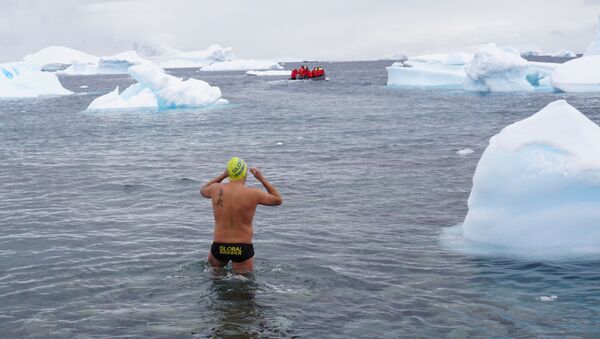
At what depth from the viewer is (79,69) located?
147 meters

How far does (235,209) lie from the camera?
8227mm

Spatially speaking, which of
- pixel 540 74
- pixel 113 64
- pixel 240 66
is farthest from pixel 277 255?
pixel 240 66

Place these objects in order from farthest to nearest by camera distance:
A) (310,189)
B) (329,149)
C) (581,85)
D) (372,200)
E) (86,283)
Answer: (581,85) < (329,149) < (310,189) < (372,200) < (86,283)

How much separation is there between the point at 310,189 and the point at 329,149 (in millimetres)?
7436

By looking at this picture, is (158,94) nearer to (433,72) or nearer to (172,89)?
(172,89)

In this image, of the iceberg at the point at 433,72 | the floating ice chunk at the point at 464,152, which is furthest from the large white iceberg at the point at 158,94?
the floating ice chunk at the point at 464,152

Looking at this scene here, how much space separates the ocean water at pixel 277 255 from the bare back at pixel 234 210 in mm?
674

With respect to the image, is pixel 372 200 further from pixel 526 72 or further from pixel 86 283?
pixel 526 72

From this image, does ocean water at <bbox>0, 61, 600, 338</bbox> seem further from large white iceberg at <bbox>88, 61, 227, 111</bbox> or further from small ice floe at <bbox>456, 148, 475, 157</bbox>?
large white iceberg at <bbox>88, 61, 227, 111</bbox>

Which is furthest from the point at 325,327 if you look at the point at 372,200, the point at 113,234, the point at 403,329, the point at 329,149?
the point at 329,149

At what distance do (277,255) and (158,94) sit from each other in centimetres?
3553

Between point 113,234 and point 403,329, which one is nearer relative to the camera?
point 403,329

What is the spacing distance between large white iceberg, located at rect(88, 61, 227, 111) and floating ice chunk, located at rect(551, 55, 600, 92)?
25.9 m

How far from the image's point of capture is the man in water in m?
8.20
